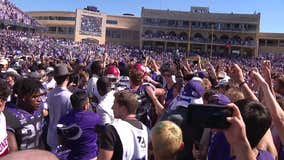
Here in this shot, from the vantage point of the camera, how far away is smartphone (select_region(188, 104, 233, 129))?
250 cm

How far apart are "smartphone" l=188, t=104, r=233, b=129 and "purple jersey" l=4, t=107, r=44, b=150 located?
222 centimetres

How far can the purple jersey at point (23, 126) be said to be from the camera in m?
4.23

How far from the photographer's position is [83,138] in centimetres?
518

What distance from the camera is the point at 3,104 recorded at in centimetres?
420

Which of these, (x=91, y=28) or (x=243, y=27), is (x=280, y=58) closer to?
(x=243, y=27)

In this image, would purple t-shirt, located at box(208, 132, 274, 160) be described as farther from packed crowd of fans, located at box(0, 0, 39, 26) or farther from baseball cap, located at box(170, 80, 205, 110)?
packed crowd of fans, located at box(0, 0, 39, 26)

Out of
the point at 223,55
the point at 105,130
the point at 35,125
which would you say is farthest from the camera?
the point at 223,55

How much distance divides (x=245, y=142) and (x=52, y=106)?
395 centimetres

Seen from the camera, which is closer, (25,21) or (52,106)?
(52,106)

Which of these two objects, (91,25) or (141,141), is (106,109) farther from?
(91,25)

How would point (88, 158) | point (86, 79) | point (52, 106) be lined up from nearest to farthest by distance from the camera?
point (88, 158)
point (52, 106)
point (86, 79)

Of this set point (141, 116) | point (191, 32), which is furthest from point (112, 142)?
point (191, 32)

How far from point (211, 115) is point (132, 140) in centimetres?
176

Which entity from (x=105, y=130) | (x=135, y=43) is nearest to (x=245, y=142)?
(x=105, y=130)
